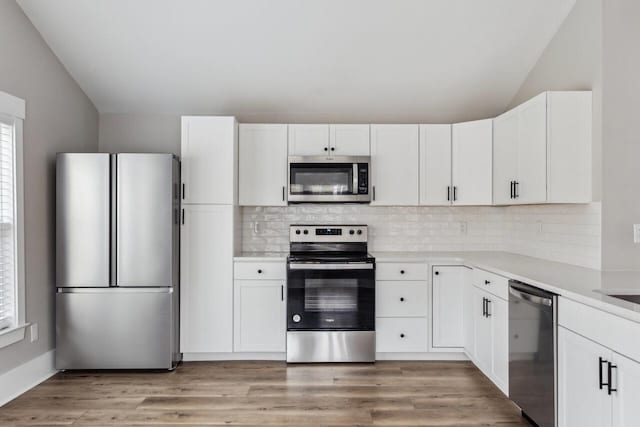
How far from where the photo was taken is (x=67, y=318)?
3736 mm

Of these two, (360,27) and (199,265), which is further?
(199,265)

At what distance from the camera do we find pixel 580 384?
223 cm

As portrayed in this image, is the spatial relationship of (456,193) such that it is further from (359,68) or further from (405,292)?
(359,68)

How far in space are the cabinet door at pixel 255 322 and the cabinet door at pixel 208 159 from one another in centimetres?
78

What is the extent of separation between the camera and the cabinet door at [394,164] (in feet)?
14.4

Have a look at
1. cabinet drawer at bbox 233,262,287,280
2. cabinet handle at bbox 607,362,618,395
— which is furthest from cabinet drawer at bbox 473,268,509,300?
cabinet drawer at bbox 233,262,287,280

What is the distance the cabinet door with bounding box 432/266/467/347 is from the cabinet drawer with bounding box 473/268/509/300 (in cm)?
28

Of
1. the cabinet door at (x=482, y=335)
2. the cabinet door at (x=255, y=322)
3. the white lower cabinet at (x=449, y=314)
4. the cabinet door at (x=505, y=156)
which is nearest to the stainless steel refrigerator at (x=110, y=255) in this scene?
the cabinet door at (x=255, y=322)

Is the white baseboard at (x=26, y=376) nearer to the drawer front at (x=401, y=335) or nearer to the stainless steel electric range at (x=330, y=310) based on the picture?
the stainless steel electric range at (x=330, y=310)

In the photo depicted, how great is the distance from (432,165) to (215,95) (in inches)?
80.7

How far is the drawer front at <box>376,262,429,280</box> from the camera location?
4086 mm

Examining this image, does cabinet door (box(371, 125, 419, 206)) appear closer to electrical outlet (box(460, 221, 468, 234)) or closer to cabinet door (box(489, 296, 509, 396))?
electrical outlet (box(460, 221, 468, 234))

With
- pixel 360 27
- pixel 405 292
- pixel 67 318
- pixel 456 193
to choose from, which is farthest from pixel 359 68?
pixel 67 318

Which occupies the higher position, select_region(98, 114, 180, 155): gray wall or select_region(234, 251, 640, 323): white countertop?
select_region(98, 114, 180, 155): gray wall
